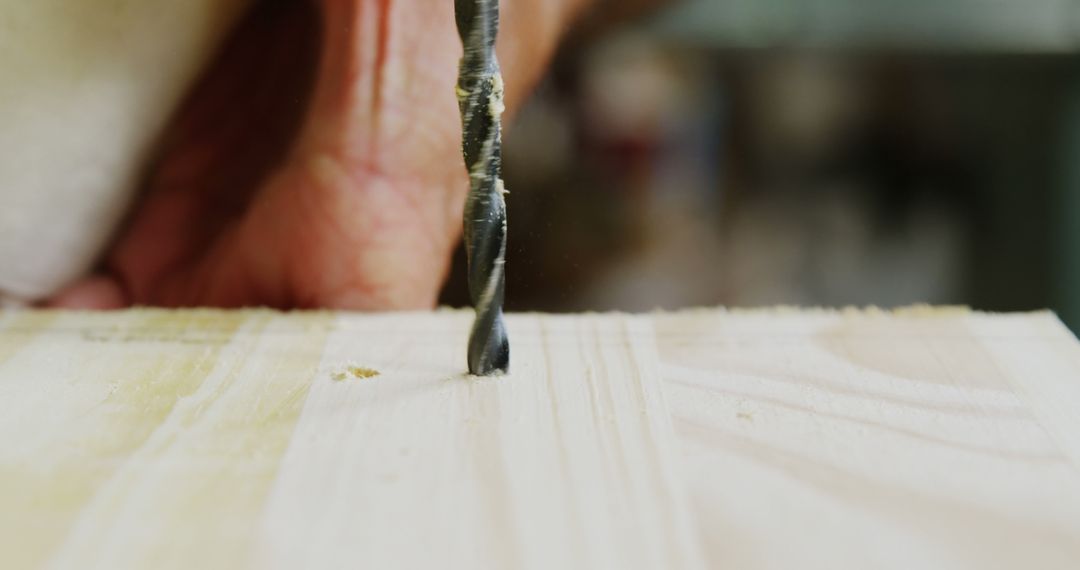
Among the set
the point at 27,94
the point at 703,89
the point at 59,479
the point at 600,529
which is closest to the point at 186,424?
the point at 59,479

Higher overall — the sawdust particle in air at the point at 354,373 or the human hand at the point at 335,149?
the human hand at the point at 335,149

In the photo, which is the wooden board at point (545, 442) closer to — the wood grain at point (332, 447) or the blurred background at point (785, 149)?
the wood grain at point (332, 447)

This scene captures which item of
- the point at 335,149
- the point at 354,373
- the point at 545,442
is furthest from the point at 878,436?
the point at 335,149

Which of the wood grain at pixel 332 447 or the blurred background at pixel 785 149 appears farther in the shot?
the blurred background at pixel 785 149

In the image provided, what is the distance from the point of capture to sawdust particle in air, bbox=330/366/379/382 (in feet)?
1.57

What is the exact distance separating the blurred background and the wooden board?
13 centimetres

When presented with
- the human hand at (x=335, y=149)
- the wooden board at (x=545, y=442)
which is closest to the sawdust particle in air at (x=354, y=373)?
the wooden board at (x=545, y=442)

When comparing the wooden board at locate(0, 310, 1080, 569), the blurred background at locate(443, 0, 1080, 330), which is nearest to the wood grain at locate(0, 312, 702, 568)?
the wooden board at locate(0, 310, 1080, 569)

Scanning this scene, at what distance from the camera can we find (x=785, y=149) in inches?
27.3

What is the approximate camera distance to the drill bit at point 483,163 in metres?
0.43

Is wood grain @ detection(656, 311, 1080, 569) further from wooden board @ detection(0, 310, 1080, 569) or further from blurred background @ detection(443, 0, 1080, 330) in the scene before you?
blurred background @ detection(443, 0, 1080, 330)

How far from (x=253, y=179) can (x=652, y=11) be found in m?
0.29

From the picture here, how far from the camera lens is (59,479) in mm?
381

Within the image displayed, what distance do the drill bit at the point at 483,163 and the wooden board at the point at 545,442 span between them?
0.12 ft
